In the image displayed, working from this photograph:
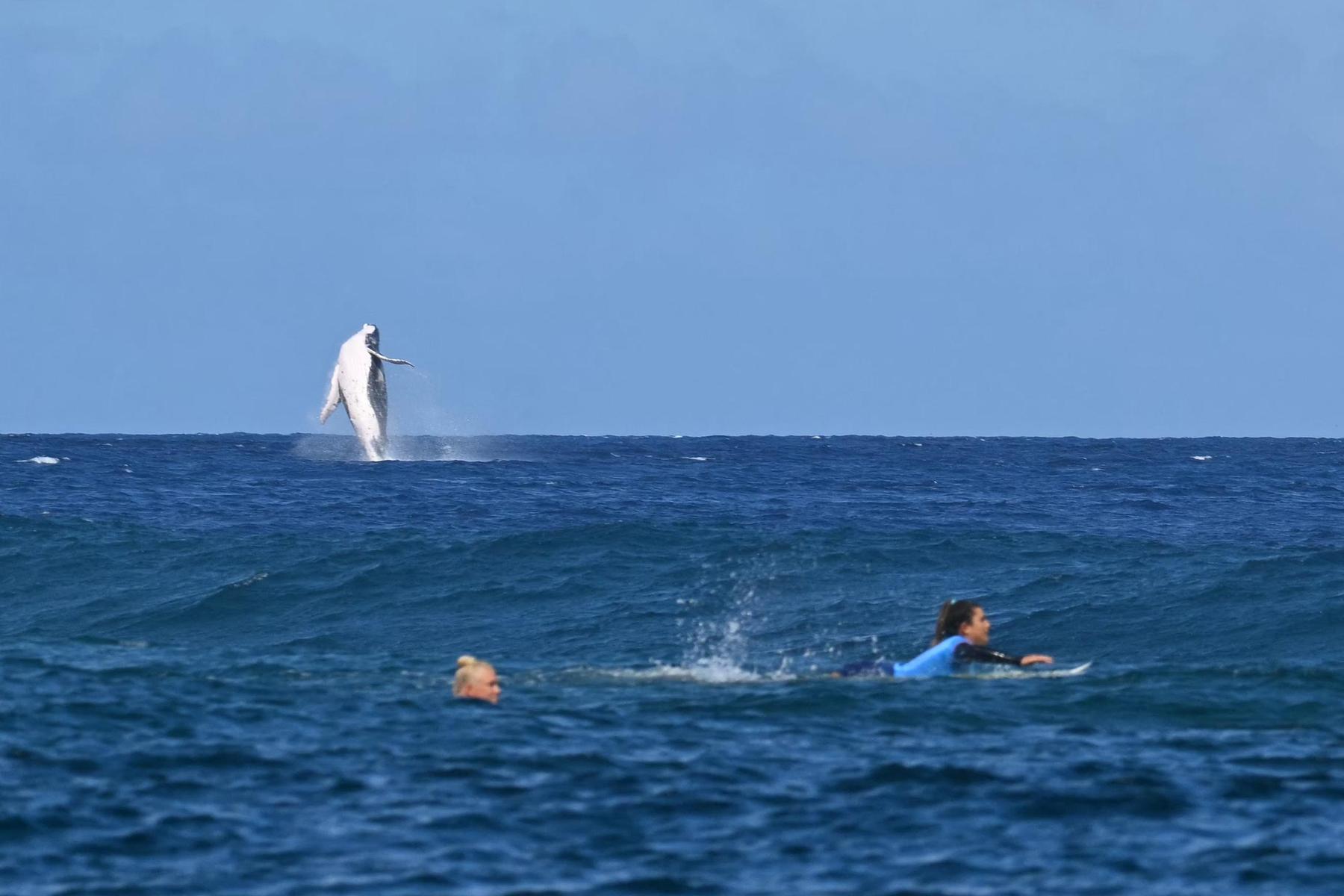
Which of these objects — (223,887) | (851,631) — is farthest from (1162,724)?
(851,631)

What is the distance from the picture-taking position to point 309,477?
166 feet

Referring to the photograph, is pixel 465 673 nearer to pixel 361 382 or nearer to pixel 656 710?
pixel 656 710

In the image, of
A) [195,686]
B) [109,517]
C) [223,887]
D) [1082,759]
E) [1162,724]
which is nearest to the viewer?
[223,887]

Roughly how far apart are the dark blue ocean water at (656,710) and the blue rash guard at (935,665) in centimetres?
31

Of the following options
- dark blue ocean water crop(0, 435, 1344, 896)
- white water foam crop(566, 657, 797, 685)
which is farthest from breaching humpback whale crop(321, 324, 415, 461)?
white water foam crop(566, 657, 797, 685)

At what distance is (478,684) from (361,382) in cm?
4047

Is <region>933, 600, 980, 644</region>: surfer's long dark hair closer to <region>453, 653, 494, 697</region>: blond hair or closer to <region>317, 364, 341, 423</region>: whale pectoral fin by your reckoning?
<region>453, 653, 494, 697</region>: blond hair

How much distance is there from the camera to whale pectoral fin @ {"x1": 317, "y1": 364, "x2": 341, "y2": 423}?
178 feet

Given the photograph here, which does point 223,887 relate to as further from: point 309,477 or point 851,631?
point 309,477

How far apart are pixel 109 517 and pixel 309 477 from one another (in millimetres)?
13952

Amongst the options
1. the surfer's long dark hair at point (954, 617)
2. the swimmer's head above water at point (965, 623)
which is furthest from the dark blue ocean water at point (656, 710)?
the surfer's long dark hair at point (954, 617)

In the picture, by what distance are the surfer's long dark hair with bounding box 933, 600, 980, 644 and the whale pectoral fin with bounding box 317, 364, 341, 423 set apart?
39665 millimetres

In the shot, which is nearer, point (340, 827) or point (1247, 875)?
point (1247, 875)

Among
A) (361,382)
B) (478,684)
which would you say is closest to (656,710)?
(478,684)
